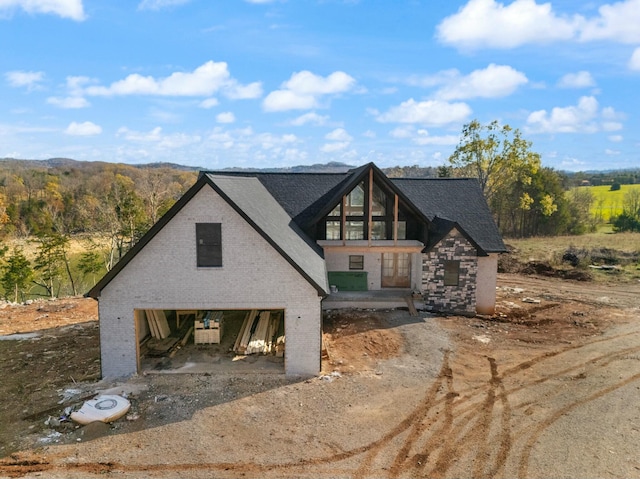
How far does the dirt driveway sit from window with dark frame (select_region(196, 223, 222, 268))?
11.6 feet

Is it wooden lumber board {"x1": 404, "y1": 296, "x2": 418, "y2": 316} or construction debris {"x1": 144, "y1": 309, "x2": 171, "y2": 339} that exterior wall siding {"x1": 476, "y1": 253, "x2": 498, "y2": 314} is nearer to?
wooden lumber board {"x1": 404, "y1": 296, "x2": 418, "y2": 316}

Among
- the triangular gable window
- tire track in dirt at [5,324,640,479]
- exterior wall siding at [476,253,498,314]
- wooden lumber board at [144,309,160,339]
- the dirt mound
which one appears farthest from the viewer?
exterior wall siding at [476,253,498,314]

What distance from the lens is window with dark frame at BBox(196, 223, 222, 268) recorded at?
13250 millimetres

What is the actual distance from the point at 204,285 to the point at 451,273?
12.1 metres

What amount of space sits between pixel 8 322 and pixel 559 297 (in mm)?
27590

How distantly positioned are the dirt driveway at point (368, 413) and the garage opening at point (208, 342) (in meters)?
0.76

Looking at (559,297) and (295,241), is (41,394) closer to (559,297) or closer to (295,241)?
(295,241)

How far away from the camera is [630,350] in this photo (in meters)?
16.4

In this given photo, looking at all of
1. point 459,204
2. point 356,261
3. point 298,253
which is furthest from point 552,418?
point 459,204

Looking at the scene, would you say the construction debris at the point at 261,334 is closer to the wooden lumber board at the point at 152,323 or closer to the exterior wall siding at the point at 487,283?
the wooden lumber board at the point at 152,323

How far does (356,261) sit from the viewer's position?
22266 millimetres

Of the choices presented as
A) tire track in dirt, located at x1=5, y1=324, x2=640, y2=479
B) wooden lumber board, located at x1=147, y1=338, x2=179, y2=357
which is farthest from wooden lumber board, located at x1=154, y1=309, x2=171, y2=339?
tire track in dirt, located at x1=5, y1=324, x2=640, y2=479

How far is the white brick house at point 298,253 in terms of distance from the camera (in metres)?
13.2

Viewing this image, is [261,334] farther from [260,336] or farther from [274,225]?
[274,225]
